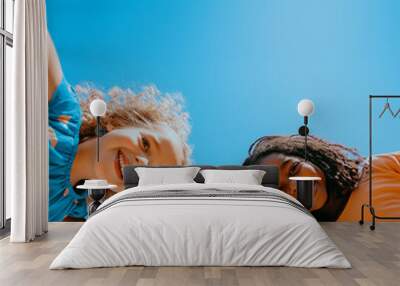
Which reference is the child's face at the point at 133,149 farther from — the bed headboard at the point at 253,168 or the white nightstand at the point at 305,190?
the white nightstand at the point at 305,190

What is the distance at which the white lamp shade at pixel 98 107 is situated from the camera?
7.14m

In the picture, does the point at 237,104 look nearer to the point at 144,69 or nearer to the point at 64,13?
the point at 144,69

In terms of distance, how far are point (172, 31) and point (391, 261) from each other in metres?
4.16

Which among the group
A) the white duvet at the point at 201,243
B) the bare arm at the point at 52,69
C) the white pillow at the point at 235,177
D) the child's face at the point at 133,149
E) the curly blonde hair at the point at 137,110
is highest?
the bare arm at the point at 52,69

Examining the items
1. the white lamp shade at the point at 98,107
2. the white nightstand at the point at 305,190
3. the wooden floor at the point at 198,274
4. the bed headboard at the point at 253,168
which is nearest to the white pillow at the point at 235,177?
the bed headboard at the point at 253,168

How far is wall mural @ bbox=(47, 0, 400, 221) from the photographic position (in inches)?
291

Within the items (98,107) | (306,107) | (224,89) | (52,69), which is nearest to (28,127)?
(98,107)

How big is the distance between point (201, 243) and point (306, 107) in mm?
3127

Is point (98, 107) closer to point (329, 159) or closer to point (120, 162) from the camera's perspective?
point (120, 162)

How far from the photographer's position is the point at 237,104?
7.41 meters

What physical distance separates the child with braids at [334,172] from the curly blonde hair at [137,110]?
3.43ft

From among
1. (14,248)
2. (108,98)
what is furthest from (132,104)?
(14,248)

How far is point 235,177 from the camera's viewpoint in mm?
6711

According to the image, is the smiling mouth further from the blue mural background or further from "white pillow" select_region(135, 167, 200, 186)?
the blue mural background
